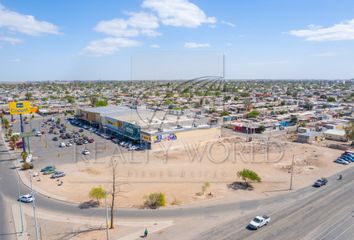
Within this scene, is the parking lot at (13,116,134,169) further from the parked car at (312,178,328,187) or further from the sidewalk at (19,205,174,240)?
the parked car at (312,178,328,187)

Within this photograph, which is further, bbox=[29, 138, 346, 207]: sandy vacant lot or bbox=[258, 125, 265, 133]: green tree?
bbox=[258, 125, 265, 133]: green tree

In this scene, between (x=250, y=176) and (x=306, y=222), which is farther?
(x=250, y=176)

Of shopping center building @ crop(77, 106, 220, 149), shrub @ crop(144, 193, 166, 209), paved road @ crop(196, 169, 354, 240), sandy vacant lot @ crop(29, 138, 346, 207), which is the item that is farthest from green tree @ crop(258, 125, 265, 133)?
shrub @ crop(144, 193, 166, 209)

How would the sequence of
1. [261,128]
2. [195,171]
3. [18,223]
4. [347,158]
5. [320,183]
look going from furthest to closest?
[261,128] → [347,158] → [195,171] → [320,183] → [18,223]

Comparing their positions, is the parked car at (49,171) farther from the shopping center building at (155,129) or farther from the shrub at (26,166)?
the shopping center building at (155,129)

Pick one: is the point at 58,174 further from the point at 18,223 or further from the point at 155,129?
the point at 155,129

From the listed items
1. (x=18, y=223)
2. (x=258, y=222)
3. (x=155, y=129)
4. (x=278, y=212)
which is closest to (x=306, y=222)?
(x=278, y=212)
